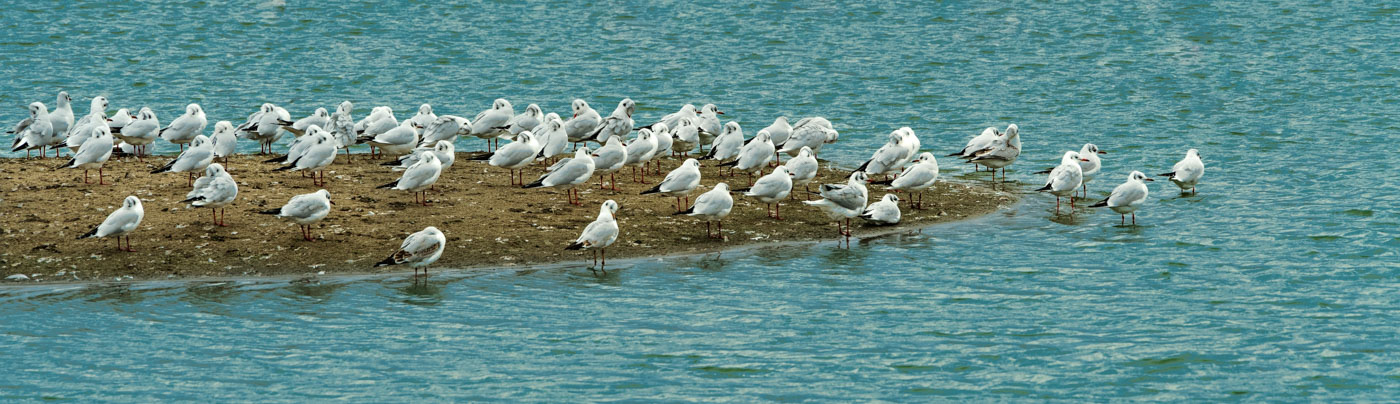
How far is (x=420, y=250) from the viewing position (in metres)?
17.1

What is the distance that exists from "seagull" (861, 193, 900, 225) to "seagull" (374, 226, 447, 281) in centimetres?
591

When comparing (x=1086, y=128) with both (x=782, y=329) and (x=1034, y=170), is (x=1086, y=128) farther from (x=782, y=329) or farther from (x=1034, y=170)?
(x=782, y=329)

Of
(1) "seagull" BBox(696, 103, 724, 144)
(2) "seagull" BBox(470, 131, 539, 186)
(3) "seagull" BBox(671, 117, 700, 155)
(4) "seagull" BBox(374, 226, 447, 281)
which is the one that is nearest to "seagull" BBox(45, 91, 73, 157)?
(2) "seagull" BBox(470, 131, 539, 186)

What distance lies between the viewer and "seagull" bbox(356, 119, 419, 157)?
2405 cm

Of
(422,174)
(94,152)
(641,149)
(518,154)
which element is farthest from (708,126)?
(94,152)

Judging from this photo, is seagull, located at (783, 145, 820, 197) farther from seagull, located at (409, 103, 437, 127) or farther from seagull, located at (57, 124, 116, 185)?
seagull, located at (57, 124, 116, 185)

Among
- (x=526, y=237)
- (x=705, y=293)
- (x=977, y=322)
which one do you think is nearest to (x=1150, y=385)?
(x=977, y=322)

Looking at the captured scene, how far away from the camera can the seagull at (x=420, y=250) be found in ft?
56.1

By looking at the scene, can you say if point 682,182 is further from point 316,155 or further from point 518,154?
point 316,155

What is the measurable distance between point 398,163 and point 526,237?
16.8ft

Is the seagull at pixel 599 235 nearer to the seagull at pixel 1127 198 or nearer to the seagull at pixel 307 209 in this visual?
the seagull at pixel 307 209

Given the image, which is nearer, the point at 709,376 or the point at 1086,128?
the point at 709,376

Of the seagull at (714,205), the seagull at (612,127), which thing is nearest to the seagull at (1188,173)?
the seagull at (714,205)

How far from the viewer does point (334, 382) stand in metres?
13.6
